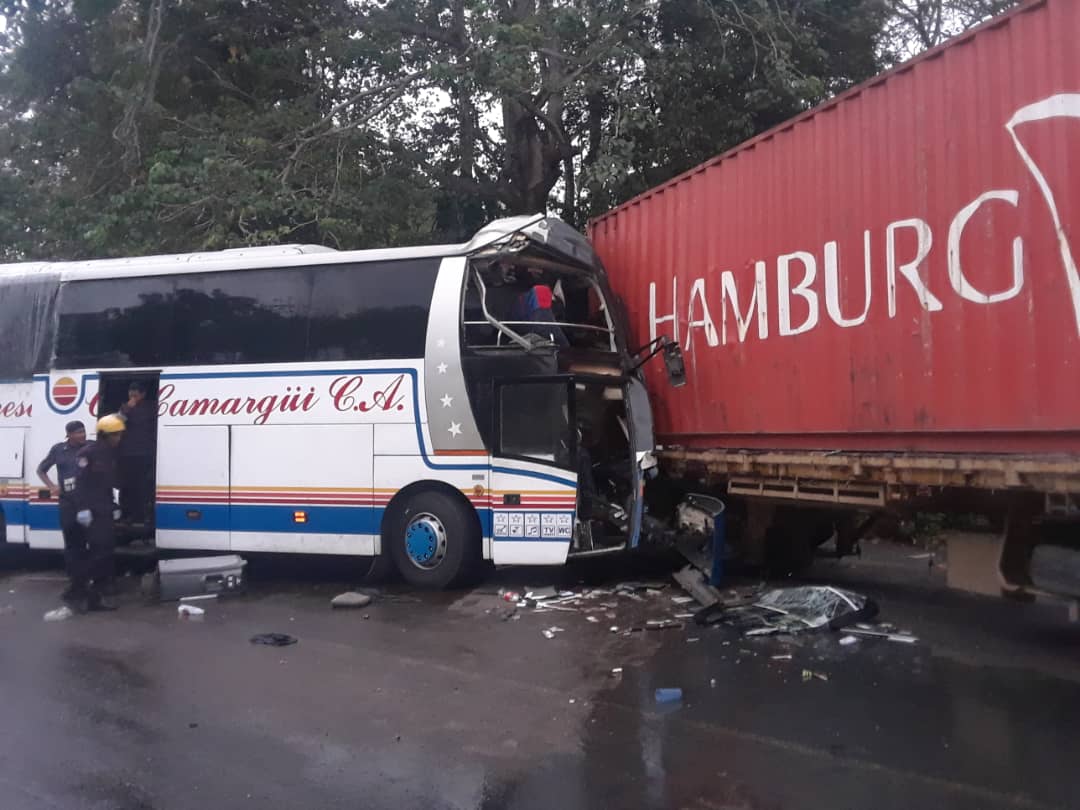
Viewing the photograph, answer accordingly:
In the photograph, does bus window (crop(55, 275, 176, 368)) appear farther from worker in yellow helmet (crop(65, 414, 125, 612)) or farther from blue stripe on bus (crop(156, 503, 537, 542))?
blue stripe on bus (crop(156, 503, 537, 542))

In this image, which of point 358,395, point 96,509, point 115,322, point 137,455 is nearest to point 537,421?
point 358,395

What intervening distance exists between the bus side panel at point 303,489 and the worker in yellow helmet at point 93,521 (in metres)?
1.22

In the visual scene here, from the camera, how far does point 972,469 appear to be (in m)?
5.49

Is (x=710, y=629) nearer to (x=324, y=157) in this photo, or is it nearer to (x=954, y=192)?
(x=954, y=192)

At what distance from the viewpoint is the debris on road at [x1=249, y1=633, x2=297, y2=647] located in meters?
6.98

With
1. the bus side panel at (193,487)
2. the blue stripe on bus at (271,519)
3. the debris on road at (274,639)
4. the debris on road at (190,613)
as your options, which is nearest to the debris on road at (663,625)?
the blue stripe on bus at (271,519)

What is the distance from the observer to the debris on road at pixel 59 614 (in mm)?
7913

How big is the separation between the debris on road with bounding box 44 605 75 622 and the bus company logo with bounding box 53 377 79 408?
2569mm

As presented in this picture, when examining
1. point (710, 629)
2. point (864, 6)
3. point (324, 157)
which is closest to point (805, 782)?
point (710, 629)

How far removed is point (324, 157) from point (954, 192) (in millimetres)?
9721

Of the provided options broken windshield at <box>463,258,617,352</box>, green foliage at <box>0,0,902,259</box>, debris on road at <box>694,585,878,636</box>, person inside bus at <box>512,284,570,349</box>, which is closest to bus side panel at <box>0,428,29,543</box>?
green foliage at <box>0,0,902,259</box>

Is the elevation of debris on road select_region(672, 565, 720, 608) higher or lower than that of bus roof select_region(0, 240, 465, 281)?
lower

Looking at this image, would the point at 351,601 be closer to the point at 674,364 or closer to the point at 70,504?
the point at 70,504

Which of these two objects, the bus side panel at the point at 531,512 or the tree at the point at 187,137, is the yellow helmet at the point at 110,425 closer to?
the bus side panel at the point at 531,512
